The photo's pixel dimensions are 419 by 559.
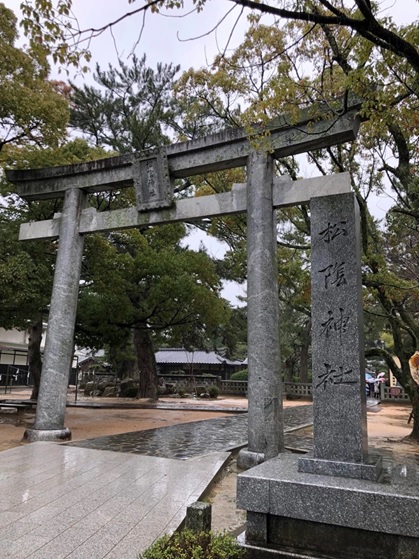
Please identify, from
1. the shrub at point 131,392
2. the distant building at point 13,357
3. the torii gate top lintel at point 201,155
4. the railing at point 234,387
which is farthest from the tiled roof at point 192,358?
the torii gate top lintel at point 201,155

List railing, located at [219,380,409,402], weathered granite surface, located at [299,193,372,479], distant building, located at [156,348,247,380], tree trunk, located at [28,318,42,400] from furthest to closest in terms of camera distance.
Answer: distant building, located at [156,348,247,380] → railing, located at [219,380,409,402] → tree trunk, located at [28,318,42,400] → weathered granite surface, located at [299,193,372,479]

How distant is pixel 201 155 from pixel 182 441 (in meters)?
6.10

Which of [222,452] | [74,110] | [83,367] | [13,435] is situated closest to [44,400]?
[13,435]

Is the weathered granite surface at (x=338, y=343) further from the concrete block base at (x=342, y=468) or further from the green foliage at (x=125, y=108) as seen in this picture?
the green foliage at (x=125, y=108)

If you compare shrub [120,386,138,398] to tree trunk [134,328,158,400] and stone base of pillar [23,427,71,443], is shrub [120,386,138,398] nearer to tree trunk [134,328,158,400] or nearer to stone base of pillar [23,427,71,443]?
tree trunk [134,328,158,400]

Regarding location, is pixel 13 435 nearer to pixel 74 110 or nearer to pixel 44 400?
pixel 44 400

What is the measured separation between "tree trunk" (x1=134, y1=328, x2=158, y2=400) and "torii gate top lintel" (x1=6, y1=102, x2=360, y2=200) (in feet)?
39.6

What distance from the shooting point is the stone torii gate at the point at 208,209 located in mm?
7012

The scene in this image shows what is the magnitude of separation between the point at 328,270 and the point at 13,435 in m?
8.61

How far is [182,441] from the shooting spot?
903 centimetres

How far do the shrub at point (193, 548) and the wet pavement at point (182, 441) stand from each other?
4.07 m

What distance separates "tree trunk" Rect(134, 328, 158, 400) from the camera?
2145 cm

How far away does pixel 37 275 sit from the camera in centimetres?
1138

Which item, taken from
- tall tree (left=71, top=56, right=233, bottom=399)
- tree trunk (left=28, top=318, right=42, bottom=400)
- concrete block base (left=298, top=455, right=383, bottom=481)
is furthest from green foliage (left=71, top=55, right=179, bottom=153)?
concrete block base (left=298, top=455, right=383, bottom=481)
